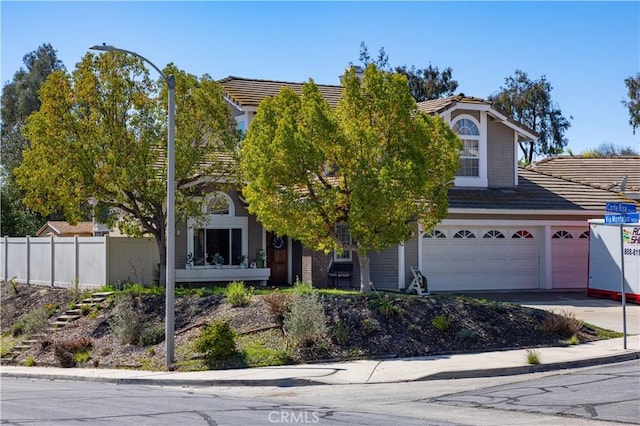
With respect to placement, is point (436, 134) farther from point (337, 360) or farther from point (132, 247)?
point (132, 247)

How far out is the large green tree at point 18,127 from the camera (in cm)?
4569

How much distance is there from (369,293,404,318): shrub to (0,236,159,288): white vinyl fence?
31.3 ft

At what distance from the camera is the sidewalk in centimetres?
1598

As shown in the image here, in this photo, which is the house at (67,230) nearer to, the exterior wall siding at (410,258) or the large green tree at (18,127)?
the large green tree at (18,127)

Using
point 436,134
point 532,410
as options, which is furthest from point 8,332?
point 532,410

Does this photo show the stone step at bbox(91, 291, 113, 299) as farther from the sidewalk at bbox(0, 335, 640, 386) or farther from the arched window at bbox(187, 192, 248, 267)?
the sidewalk at bbox(0, 335, 640, 386)

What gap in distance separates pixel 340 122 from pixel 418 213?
3.10 metres

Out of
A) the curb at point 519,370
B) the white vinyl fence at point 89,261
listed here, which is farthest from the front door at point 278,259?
the curb at point 519,370

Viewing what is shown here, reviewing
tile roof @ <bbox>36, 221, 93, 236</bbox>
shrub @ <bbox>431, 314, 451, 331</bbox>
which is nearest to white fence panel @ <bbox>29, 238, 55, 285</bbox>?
tile roof @ <bbox>36, 221, 93, 236</bbox>

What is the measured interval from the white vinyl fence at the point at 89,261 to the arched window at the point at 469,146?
11580 mm

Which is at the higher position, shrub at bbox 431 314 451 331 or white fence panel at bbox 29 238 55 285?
white fence panel at bbox 29 238 55 285

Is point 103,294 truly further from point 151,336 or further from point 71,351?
point 151,336

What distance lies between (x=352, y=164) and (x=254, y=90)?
13363mm

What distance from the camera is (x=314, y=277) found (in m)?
28.0
